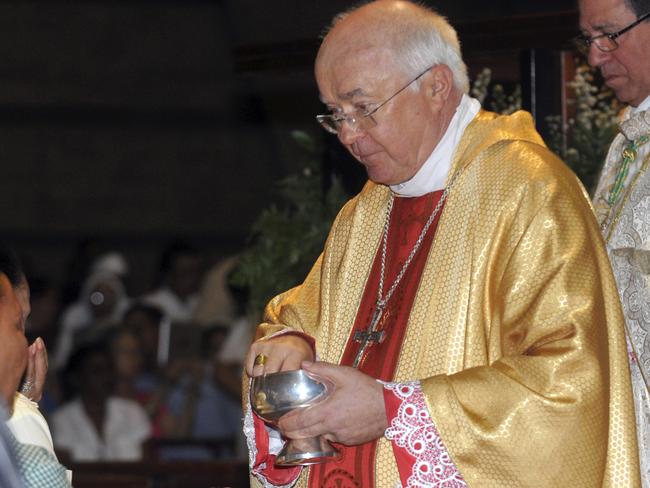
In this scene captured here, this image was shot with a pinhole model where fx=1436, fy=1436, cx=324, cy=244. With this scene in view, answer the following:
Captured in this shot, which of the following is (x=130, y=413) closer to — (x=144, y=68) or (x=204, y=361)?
(x=204, y=361)

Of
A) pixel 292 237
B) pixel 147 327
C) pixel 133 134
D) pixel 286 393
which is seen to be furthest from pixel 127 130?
pixel 286 393

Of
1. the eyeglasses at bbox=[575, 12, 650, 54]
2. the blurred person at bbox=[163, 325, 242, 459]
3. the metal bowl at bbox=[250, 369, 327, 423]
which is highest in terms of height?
the eyeglasses at bbox=[575, 12, 650, 54]

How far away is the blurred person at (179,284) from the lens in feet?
32.6

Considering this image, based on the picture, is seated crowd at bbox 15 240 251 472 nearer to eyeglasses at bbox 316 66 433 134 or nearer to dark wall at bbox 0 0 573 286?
dark wall at bbox 0 0 573 286

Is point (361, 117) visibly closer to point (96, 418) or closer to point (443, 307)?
point (443, 307)

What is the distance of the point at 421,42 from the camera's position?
3570 millimetres

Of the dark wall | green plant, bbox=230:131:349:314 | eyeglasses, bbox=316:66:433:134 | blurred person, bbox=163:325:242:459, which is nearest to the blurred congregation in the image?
the dark wall

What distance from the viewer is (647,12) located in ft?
11.7

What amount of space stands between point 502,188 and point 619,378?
0.54 meters

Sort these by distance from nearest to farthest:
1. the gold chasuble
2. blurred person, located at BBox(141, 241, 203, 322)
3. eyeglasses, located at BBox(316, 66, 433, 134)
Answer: the gold chasuble < eyeglasses, located at BBox(316, 66, 433, 134) < blurred person, located at BBox(141, 241, 203, 322)

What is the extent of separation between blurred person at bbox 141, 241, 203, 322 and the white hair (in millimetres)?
6377

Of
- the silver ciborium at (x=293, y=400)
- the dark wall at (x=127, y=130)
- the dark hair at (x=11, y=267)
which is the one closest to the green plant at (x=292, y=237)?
the dark hair at (x=11, y=267)

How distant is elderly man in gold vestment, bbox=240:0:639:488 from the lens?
318cm

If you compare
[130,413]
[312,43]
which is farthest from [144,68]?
[312,43]
